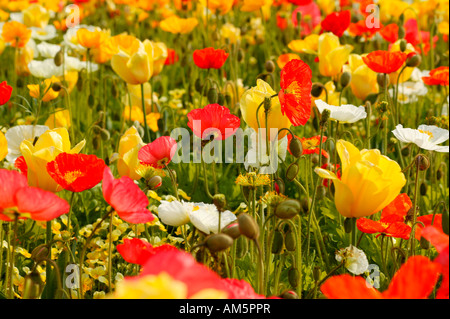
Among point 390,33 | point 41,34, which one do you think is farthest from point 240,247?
point 41,34

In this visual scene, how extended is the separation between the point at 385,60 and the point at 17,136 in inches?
39.9

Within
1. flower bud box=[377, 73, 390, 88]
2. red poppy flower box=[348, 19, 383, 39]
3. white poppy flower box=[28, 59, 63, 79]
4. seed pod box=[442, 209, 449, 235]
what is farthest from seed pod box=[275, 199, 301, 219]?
red poppy flower box=[348, 19, 383, 39]

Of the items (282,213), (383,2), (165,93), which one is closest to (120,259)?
(282,213)

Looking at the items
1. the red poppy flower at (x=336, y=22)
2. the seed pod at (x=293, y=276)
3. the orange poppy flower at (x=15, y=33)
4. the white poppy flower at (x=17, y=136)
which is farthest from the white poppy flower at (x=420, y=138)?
the orange poppy flower at (x=15, y=33)

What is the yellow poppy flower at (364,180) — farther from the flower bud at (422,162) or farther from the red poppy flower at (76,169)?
the red poppy flower at (76,169)

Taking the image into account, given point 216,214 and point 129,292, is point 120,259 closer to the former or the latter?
point 216,214

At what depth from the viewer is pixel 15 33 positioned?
2.47 meters

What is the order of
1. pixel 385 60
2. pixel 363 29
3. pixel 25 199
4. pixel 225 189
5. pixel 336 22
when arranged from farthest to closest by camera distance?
1. pixel 363 29
2. pixel 336 22
3. pixel 225 189
4. pixel 385 60
5. pixel 25 199

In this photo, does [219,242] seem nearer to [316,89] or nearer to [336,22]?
[316,89]

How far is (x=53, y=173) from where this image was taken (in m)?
1.09

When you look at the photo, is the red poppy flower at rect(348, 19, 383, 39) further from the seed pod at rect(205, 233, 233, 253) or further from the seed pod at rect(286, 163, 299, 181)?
the seed pod at rect(205, 233, 233, 253)

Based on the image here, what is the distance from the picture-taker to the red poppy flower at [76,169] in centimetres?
109

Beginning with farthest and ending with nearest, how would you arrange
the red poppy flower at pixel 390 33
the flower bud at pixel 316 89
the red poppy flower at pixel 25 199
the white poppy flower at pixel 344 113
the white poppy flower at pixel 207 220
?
the red poppy flower at pixel 390 33 < the flower bud at pixel 316 89 < the white poppy flower at pixel 344 113 < the white poppy flower at pixel 207 220 < the red poppy flower at pixel 25 199

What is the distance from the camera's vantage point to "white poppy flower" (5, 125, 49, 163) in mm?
1726
